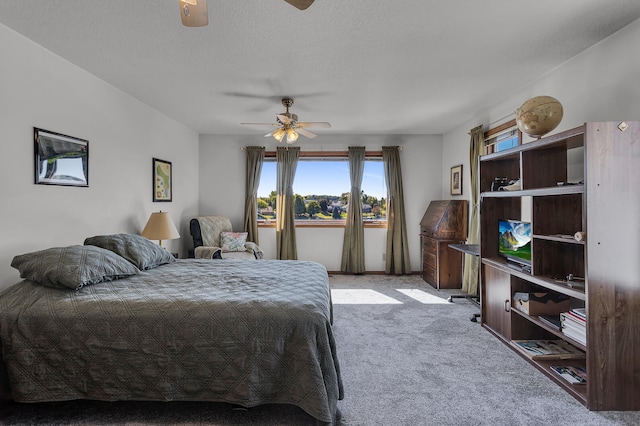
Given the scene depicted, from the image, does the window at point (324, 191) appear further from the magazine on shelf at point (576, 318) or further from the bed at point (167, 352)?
the bed at point (167, 352)

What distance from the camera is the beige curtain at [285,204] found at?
5.72 m

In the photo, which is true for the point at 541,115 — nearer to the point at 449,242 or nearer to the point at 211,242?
the point at 449,242

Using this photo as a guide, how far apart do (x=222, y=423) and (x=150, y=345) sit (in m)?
0.62

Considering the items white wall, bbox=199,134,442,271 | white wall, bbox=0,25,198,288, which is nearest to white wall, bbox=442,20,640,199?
white wall, bbox=199,134,442,271

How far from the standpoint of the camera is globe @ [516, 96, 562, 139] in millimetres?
2424

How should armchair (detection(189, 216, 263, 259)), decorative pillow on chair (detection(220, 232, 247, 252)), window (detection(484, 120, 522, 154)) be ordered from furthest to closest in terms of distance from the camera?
decorative pillow on chair (detection(220, 232, 247, 252)) < armchair (detection(189, 216, 263, 259)) < window (detection(484, 120, 522, 154))

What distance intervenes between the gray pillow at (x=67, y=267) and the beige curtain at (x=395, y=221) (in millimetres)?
4362

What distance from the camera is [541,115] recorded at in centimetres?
244

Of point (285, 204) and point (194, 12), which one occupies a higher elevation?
point (194, 12)

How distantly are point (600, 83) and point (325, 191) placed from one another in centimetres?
410

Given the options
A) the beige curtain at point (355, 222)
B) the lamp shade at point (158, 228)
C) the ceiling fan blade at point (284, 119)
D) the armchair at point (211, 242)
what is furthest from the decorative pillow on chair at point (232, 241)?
the ceiling fan blade at point (284, 119)

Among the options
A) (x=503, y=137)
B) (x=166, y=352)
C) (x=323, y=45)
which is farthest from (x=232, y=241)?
(x=503, y=137)

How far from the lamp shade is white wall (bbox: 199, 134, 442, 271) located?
1961 mm

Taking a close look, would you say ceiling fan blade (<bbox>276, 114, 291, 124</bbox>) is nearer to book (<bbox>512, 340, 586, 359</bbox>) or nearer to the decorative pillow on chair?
the decorative pillow on chair
